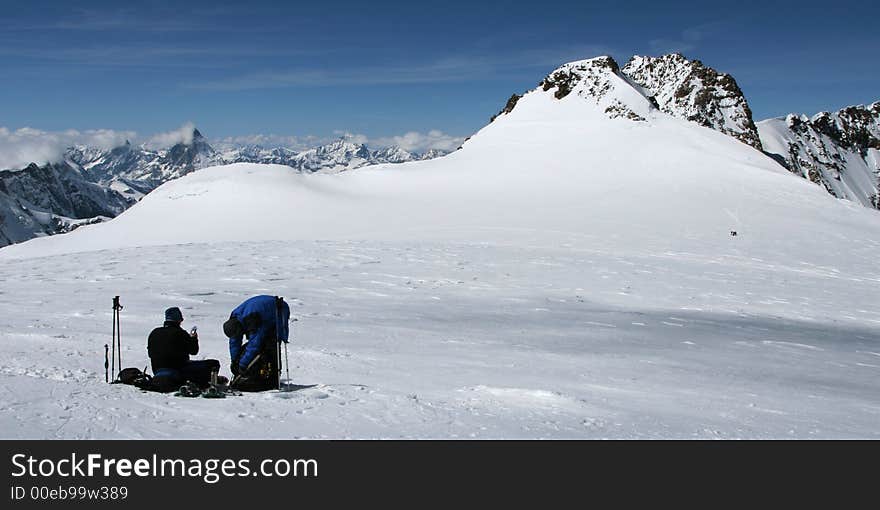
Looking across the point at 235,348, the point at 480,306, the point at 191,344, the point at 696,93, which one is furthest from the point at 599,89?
the point at 696,93

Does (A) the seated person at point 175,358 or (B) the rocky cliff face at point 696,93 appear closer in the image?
(A) the seated person at point 175,358

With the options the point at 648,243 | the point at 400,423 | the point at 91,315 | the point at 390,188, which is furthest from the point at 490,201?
the point at 400,423

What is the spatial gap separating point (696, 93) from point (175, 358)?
167861mm

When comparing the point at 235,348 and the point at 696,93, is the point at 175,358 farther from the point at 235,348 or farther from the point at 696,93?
the point at 696,93

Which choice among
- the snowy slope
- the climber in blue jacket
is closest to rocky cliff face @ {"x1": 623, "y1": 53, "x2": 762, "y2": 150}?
the snowy slope

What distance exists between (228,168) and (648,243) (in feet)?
104

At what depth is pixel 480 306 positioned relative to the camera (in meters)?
16.3

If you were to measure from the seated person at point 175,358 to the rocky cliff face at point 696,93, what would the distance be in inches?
5812

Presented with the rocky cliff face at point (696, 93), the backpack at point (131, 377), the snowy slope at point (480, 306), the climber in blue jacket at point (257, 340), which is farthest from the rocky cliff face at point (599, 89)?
the rocky cliff face at point (696, 93)

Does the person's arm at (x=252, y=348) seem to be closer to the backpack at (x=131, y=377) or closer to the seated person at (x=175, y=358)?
the seated person at (x=175, y=358)

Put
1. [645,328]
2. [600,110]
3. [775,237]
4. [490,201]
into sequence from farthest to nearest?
[600,110], [490,201], [775,237], [645,328]

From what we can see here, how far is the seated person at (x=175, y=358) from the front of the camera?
768cm

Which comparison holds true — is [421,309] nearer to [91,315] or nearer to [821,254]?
[91,315]

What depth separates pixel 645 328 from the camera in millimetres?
14289
